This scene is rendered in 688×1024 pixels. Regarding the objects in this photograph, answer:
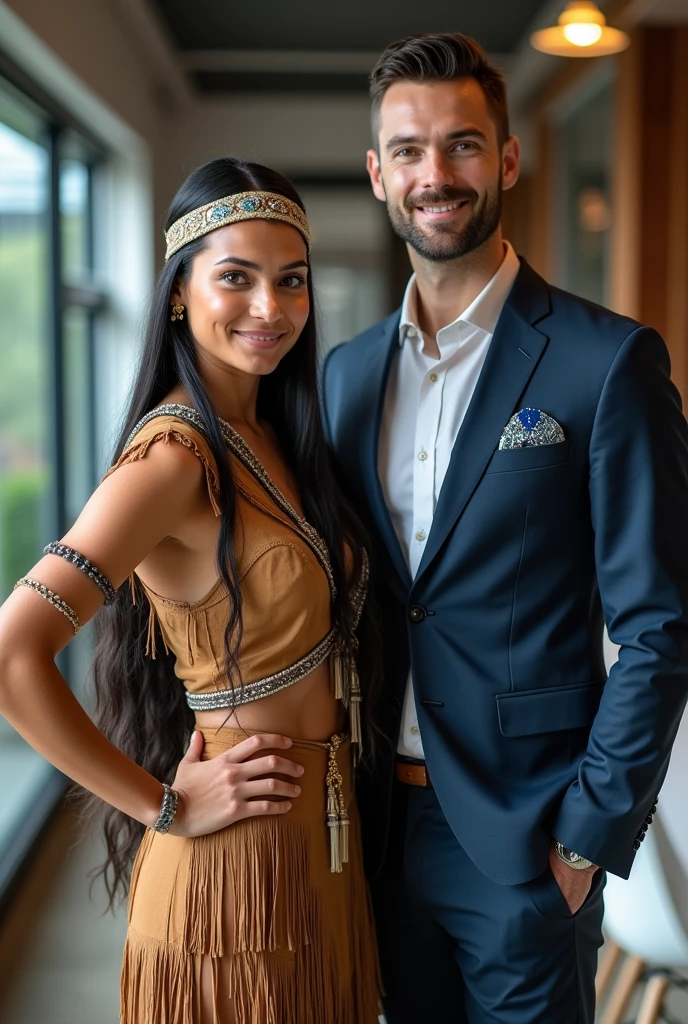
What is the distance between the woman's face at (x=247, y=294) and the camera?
5.14ft

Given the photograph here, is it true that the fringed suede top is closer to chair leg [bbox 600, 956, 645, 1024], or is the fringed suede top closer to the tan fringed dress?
the tan fringed dress

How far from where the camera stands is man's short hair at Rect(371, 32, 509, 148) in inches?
70.5

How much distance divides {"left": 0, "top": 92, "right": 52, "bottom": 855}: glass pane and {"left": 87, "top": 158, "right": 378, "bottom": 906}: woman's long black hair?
7.65 feet

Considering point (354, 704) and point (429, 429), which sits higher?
point (429, 429)

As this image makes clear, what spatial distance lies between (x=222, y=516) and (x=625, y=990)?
5.10ft

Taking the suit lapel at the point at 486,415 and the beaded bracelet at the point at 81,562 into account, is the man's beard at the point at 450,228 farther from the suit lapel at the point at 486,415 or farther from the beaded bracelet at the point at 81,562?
the beaded bracelet at the point at 81,562

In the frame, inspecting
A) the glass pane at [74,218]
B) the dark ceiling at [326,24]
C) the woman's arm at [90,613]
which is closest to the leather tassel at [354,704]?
the woman's arm at [90,613]

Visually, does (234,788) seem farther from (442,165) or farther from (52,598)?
(442,165)

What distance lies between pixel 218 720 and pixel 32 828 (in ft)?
9.02

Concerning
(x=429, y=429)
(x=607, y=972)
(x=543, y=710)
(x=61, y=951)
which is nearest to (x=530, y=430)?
(x=429, y=429)

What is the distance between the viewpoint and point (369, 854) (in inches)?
73.4

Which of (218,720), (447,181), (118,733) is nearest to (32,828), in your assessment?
(118,733)

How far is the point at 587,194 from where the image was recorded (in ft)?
Answer: 20.2

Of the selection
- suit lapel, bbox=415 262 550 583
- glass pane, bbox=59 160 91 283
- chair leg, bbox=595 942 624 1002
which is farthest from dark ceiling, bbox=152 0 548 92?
chair leg, bbox=595 942 624 1002
